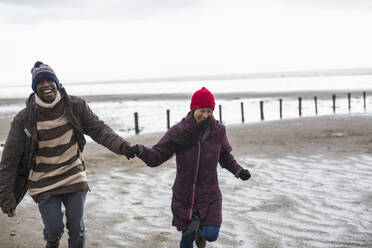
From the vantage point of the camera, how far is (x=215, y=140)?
4.25 m

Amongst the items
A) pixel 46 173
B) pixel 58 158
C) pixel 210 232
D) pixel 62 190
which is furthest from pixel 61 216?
pixel 210 232

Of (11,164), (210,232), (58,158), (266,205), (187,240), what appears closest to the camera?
(11,164)

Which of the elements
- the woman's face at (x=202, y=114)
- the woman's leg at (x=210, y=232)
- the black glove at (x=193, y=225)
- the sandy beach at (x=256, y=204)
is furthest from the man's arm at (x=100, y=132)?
the sandy beach at (x=256, y=204)

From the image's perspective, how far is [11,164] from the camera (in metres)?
3.90

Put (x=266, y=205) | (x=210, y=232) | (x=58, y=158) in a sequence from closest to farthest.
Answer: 1. (x=58, y=158)
2. (x=210, y=232)
3. (x=266, y=205)

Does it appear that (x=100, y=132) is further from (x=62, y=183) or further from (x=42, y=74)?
(x=42, y=74)

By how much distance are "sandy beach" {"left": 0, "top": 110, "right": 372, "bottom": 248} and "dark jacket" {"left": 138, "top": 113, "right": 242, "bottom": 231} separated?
1277 mm

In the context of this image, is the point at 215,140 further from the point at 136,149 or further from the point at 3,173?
the point at 3,173

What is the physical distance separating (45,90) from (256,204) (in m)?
4.00

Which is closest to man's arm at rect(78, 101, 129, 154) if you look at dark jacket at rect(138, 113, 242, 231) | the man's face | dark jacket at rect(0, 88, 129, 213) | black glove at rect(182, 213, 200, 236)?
dark jacket at rect(0, 88, 129, 213)

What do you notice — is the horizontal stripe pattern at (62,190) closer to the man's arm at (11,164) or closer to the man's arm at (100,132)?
the man's arm at (11,164)

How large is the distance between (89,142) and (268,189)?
385 inches

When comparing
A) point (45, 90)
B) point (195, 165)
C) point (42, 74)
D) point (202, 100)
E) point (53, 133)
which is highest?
point (42, 74)

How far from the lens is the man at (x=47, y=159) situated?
154 inches
